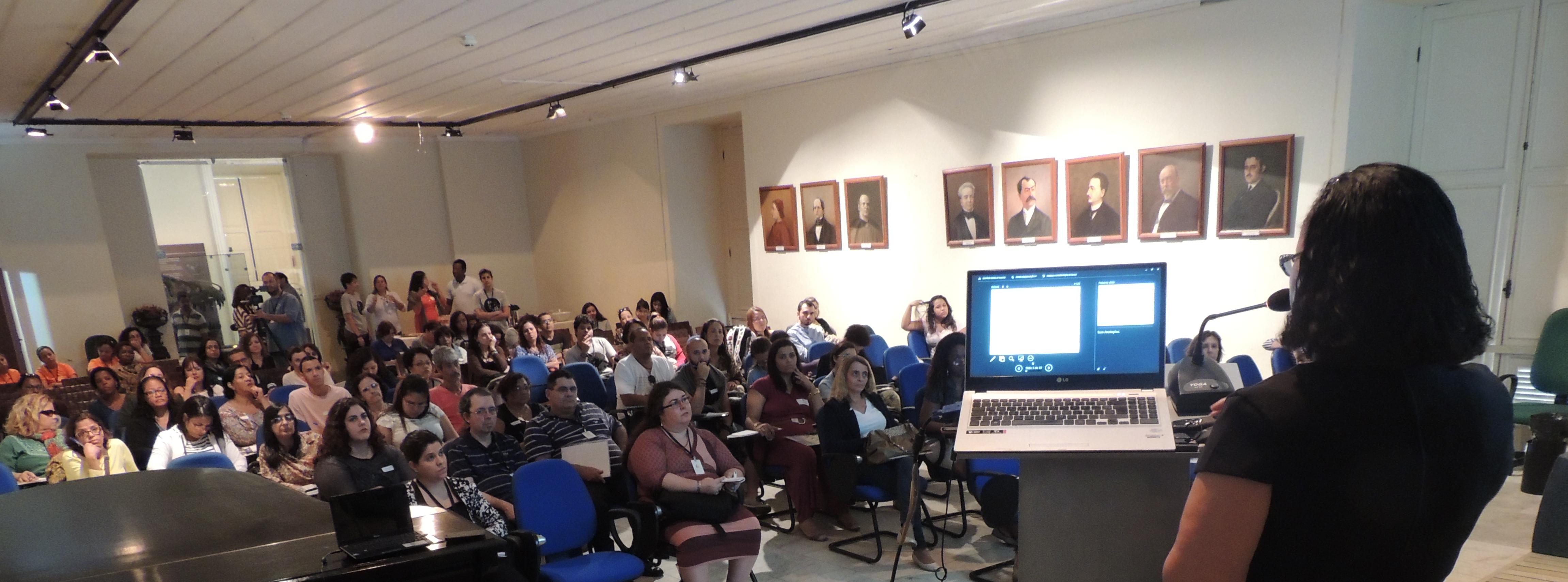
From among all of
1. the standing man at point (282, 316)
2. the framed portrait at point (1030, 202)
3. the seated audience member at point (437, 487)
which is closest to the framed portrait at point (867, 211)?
the framed portrait at point (1030, 202)

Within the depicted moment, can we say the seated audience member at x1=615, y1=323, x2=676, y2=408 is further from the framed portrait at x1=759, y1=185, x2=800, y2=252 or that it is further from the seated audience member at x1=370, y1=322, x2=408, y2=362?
the seated audience member at x1=370, y1=322, x2=408, y2=362

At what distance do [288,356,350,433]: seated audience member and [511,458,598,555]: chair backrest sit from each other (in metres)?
2.22

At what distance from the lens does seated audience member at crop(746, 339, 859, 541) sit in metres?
4.65

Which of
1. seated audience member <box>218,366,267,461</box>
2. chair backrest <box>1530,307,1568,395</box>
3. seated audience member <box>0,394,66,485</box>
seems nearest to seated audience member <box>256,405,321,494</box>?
seated audience member <box>218,366,267,461</box>

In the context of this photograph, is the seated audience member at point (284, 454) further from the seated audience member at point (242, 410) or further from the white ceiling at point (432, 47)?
the white ceiling at point (432, 47)

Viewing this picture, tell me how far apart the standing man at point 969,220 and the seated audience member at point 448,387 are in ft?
13.4

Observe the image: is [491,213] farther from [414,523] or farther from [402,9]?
[414,523]

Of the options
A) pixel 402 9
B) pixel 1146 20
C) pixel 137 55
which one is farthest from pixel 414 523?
pixel 1146 20

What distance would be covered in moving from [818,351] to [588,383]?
1.93 meters

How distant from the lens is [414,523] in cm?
159

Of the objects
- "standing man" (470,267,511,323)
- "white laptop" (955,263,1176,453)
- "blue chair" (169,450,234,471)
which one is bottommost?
"blue chair" (169,450,234,471)

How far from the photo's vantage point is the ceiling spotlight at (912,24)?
4.85 meters

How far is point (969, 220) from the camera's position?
6691 mm

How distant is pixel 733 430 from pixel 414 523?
3895mm
